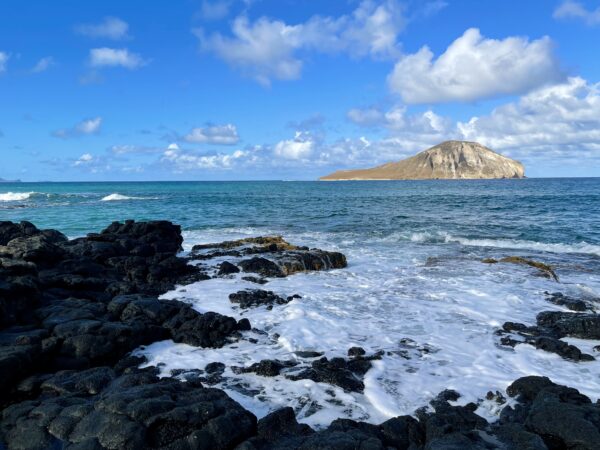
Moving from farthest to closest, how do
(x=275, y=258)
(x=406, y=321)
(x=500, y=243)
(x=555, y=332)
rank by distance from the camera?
(x=500, y=243), (x=275, y=258), (x=406, y=321), (x=555, y=332)

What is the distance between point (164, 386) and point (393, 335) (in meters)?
5.80

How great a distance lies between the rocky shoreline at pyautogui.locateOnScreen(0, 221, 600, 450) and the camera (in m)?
5.64

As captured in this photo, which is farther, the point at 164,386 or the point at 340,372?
the point at 340,372

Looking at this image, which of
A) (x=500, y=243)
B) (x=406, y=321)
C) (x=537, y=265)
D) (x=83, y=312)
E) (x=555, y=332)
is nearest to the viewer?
(x=83, y=312)

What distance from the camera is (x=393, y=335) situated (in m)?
10.4

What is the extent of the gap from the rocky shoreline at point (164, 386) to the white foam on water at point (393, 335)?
33 centimetres

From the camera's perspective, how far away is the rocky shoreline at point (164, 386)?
5.64 meters

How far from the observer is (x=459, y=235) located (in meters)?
28.5

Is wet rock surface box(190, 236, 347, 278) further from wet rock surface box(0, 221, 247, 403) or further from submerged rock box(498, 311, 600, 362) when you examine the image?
submerged rock box(498, 311, 600, 362)

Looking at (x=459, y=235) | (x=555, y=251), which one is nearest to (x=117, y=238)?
(x=459, y=235)

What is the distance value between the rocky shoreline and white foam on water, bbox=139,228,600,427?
334mm

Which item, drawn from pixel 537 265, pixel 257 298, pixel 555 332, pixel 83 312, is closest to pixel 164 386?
pixel 83 312

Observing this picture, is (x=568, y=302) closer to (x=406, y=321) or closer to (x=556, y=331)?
(x=556, y=331)

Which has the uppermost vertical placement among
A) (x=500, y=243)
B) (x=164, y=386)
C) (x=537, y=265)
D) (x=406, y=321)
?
(x=164, y=386)
